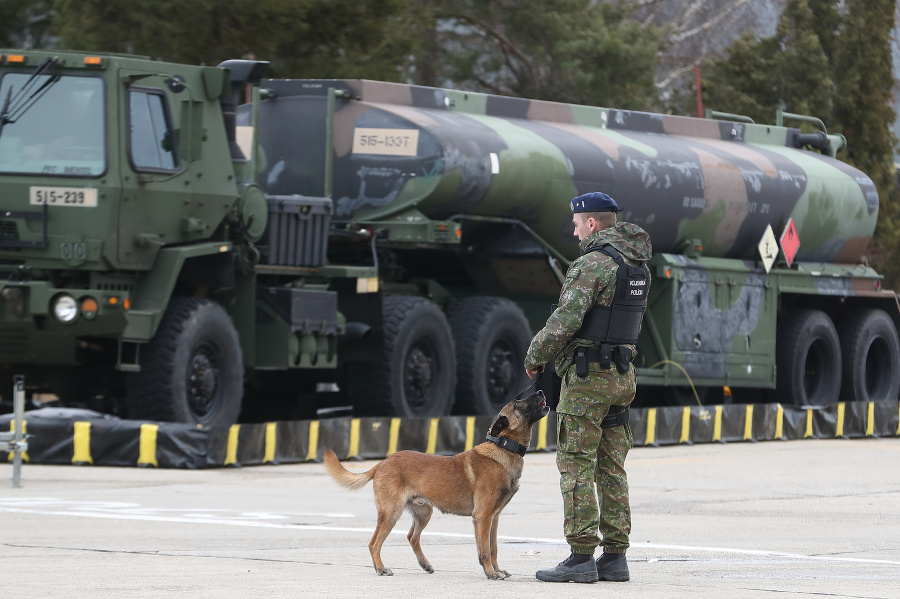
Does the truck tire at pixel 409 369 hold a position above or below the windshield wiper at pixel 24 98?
below

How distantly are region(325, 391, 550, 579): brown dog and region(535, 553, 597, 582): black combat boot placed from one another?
33 centimetres

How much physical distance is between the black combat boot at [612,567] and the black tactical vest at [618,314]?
39.8 inches

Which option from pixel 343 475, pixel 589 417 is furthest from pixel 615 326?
pixel 343 475

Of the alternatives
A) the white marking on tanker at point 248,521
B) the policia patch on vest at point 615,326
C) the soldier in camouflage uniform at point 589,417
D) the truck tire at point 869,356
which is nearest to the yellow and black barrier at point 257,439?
the white marking on tanker at point 248,521

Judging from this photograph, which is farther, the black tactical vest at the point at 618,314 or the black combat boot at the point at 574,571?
the black tactical vest at the point at 618,314

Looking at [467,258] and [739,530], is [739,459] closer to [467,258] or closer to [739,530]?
[467,258]

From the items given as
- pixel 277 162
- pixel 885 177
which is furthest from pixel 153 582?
pixel 885 177

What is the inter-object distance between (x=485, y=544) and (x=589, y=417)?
763 mm

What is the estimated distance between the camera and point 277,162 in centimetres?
1728

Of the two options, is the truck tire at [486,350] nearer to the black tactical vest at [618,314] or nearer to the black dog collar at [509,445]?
the black dog collar at [509,445]

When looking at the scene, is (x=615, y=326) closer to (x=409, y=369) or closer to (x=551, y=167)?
(x=409, y=369)

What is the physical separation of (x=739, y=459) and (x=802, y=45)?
1945cm

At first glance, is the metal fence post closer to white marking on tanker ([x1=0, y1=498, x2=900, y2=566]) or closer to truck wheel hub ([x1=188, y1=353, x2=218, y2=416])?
white marking on tanker ([x1=0, y1=498, x2=900, y2=566])

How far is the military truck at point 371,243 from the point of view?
46.3ft
